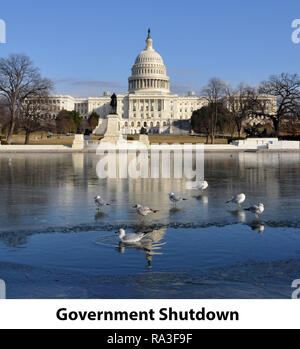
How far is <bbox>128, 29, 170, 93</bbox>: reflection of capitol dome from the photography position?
483ft

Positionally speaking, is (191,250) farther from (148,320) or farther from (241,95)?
(241,95)

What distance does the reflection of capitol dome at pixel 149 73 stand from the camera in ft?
483

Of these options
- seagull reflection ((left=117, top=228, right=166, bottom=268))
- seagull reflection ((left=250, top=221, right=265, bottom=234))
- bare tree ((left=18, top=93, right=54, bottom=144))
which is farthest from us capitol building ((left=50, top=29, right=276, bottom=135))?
seagull reflection ((left=117, top=228, right=166, bottom=268))

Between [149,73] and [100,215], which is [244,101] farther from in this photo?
[149,73]

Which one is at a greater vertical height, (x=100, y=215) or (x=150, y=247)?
(x=100, y=215)

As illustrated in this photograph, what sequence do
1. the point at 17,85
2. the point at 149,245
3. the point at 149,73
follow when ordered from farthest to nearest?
the point at 149,73
the point at 17,85
the point at 149,245

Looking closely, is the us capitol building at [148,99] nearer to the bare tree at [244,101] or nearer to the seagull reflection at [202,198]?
the bare tree at [244,101]

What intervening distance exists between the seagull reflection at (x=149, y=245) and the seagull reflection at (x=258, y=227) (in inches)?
74.7

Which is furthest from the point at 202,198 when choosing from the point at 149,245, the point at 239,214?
the point at 149,245

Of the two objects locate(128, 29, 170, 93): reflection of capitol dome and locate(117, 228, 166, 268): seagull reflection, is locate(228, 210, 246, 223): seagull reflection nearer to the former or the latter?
locate(117, 228, 166, 268): seagull reflection

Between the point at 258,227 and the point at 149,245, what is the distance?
2.69 meters

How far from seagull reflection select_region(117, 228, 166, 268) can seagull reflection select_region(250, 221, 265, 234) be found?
1898 millimetres

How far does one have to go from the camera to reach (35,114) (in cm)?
5575

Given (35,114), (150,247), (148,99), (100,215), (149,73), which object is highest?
(149,73)
